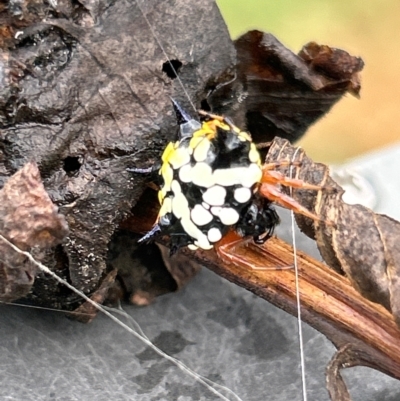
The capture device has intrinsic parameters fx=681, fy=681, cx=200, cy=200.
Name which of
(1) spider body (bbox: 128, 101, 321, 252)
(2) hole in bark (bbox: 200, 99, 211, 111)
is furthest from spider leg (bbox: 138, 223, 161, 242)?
(2) hole in bark (bbox: 200, 99, 211, 111)

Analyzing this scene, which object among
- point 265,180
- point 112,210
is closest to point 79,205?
point 112,210

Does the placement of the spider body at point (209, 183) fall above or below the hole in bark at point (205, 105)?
below

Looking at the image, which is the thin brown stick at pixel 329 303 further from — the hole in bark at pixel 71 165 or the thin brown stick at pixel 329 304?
the hole in bark at pixel 71 165

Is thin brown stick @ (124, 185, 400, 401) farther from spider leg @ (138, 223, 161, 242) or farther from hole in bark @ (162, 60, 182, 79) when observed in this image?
hole in bark @ (162, 60, 182, 79)

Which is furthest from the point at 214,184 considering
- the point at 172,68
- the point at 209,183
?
the point at 172,68

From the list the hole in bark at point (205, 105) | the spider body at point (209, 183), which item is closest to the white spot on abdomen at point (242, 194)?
the spider body at point (209, 183)

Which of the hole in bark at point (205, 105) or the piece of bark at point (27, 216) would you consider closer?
the piece of bark at point (27, 216)

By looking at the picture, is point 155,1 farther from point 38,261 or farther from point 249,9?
point 249,9
